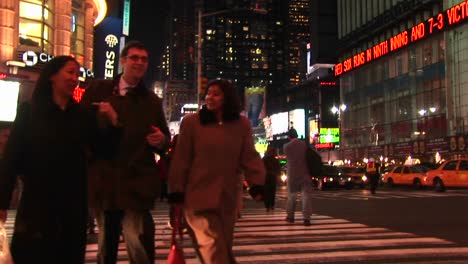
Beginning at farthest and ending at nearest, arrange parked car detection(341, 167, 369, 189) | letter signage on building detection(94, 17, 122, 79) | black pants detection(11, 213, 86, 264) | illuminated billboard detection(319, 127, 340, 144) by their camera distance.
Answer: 1. illuminated billboard detection(319, 127, 340, 144)
2. letter signage on building detection(94, 17, 122, 79)
3. parked car detection(341, 167, 369, 189)
4. black pants detection(11, 213, 86, 264)

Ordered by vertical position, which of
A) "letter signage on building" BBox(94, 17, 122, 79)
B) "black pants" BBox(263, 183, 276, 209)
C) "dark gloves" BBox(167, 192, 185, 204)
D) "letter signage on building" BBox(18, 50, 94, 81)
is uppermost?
"letter signage on building" BBox(94, 17, 122, 79)

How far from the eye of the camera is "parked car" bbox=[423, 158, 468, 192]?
1101 inches

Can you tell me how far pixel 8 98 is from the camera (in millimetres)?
24672

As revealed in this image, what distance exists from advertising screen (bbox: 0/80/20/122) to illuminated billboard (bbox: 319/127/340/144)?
72988mm

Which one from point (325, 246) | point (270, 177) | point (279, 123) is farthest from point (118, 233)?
point (279, 123)

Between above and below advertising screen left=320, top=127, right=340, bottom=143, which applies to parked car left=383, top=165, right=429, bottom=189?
below

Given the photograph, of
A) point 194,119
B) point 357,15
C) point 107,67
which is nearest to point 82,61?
point 107,67

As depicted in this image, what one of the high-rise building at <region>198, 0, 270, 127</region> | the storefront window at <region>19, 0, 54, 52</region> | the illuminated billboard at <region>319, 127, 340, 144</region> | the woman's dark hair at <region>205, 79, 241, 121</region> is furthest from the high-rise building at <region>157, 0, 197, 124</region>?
the woman's dark hair at <region>205, 79, 241, 121</region>

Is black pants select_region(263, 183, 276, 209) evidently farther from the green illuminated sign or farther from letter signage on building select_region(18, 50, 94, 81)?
the green illuminated sign

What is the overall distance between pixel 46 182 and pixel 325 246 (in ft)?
19.7

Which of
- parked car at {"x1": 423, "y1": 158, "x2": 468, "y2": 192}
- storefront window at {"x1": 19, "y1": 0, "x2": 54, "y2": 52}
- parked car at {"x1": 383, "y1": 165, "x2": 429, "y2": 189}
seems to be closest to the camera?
storefront window at {"x1": 19, "y1": 0, "x2": 54, "y2": 52}

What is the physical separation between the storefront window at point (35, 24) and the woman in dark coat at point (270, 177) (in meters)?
14.8

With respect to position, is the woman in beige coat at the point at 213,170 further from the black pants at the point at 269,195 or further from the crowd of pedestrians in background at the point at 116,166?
the black pants at the point at 269,195

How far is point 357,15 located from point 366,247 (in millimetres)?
71229
